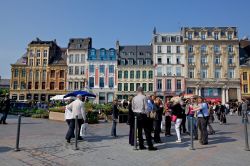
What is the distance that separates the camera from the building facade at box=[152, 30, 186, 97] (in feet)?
183

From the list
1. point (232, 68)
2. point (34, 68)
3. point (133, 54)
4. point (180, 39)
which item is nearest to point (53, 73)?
point (34, 68)

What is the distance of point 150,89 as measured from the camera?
56.3 m

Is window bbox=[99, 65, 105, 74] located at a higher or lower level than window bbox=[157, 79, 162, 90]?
higher

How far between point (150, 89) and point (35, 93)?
2542 cm

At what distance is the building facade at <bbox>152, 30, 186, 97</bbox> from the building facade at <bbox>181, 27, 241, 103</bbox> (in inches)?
54.2

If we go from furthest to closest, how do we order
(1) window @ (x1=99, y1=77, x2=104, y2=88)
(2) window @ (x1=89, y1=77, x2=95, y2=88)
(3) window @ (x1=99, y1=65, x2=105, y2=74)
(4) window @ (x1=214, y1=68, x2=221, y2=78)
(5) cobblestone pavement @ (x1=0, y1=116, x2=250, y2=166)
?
(3) window @ (x1=99, y1=65, x2=105, y2=74) → (2) window @ (x1=89, y1=77, x2=95, y2=88) → (1) window @ (x1=99, y1=77, x2=104, y2=88) → (4) window @ (x1=214, y1=68, x2=221, y2=78) → (5) cobblestone pavement @ (x1=0, y1=116, x2=250, y2=166)

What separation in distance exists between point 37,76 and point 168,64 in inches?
1149

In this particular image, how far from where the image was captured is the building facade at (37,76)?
57688mm

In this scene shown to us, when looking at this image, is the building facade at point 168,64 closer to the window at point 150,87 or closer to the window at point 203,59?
the window at point 150,87

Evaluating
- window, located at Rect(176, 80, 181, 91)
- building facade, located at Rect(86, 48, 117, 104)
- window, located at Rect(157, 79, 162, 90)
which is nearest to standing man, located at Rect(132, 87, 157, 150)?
window, located at Rect(157, 79, 162, 90)

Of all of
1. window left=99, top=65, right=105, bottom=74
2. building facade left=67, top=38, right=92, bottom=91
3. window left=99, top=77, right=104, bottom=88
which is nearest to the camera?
window left=99, top=77, right=104, bottom=88

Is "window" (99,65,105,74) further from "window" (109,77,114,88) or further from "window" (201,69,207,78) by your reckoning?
"window" (201,69,207,78)

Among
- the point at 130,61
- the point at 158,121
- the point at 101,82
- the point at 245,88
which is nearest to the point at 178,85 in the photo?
the point at 130,61

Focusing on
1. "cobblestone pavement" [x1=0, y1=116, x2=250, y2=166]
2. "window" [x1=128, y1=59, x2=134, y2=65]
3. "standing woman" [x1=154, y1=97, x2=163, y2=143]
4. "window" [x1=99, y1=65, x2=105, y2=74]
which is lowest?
"cobblestone pavement" [x1=0, y1=116, x2=250, y2=166]
